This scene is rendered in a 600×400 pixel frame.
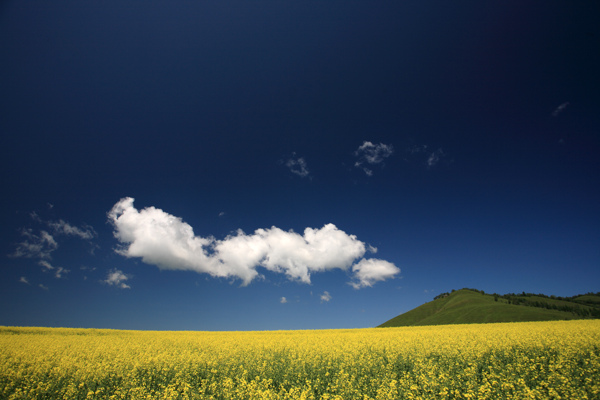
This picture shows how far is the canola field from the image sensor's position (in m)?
9.23

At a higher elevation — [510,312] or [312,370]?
[312,370]

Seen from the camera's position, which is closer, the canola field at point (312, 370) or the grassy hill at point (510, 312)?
the canola field at point (312, 370)

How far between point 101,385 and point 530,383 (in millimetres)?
18075

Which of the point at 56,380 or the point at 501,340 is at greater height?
the point at 501,340

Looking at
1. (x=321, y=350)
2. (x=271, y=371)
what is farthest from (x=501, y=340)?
(x=271, y=371)

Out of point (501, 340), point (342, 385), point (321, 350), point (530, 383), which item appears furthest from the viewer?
point (501, 340)

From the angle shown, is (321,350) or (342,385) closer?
(342,385)

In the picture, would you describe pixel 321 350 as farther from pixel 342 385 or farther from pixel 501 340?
pixel 501 340

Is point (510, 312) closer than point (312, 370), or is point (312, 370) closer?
point (312, 370)

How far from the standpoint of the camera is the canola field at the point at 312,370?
9234mm

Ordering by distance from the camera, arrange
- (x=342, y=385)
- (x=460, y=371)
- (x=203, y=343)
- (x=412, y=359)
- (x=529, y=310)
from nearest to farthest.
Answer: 1. (x=342, y=385)
2. (x=460, y=371)
3. (x=412, y=359)
4. (x=203, y=343)
5. (x=529, y=310)

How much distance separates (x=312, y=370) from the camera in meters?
12.3

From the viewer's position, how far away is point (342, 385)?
972 cm

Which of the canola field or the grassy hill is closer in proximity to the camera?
the canola field
